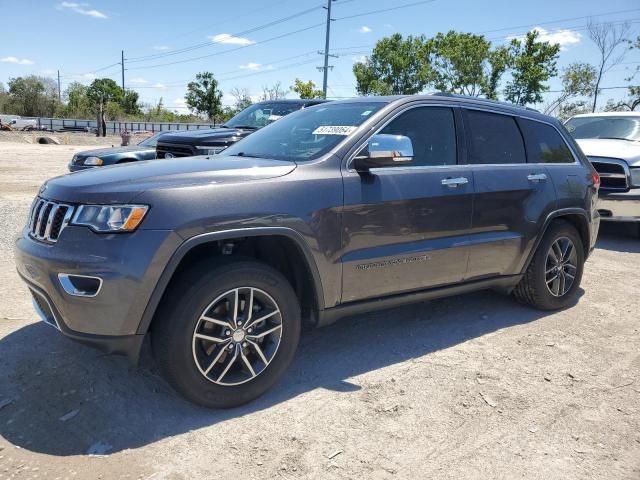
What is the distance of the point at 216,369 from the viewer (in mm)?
3010

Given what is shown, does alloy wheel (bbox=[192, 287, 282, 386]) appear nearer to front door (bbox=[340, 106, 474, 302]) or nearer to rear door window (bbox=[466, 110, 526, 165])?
front door (bbox=[340, 106, 474, 302])

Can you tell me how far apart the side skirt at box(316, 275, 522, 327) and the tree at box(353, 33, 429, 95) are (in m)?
49.8

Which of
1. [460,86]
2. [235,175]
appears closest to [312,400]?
[235,175]

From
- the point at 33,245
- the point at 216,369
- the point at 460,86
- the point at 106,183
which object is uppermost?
the point at 460,86

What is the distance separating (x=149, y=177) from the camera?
9.45 feet

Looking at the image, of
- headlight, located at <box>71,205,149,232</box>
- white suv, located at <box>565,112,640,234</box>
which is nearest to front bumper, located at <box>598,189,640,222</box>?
white suv, located at <box>565,112,640,234</box>

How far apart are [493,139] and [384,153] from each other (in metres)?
1.53

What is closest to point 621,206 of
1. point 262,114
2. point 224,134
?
point 262,114

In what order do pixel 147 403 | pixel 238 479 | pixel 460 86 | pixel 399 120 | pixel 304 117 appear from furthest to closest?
pixel 460 86 → pixel 304 117 → pixel 399 120 → pixel 147 403 → pixel 238 479

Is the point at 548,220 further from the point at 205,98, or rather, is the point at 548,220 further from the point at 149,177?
the point at 205,98

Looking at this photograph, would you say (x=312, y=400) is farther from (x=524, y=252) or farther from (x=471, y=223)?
(x=524, y=252)

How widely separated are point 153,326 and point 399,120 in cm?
218

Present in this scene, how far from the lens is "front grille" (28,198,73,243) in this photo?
278cm

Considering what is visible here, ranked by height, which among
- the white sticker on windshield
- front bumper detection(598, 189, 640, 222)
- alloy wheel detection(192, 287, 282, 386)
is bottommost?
alloy wheel detection(192, 287, 282, 386)
